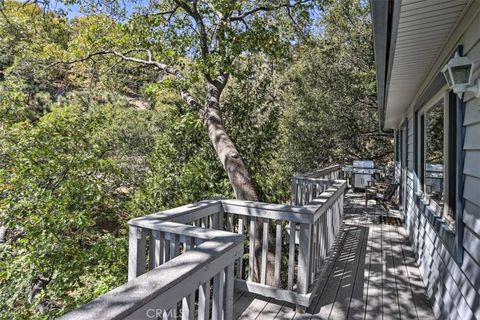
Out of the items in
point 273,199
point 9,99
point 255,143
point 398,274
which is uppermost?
point 9,99

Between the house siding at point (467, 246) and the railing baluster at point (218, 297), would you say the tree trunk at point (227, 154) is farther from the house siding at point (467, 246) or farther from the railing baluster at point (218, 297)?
the railing baluster at point (218, 297)

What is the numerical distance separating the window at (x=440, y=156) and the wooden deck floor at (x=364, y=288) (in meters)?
0.92

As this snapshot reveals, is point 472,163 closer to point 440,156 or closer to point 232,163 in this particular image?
point 440,156

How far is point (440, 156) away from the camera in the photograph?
339cm

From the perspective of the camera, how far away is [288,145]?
12891mm

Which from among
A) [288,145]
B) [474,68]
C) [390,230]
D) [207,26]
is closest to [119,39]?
[207,26]

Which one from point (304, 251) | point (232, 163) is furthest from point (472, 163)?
point (232, 163)

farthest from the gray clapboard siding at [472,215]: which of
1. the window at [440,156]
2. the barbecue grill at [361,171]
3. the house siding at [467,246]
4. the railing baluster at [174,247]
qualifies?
the barbecue grill at [361,171]

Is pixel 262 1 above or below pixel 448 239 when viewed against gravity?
above

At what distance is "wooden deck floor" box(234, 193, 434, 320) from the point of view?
113 inches

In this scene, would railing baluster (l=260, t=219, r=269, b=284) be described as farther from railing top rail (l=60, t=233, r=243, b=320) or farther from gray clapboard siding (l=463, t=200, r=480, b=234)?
gray clapboard siding (l=463, t=200, r=480, b=234)

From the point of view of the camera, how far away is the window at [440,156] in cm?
289

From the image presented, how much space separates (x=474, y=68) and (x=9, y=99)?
27.1ft

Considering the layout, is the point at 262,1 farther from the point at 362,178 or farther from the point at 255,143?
the point at 362,178
